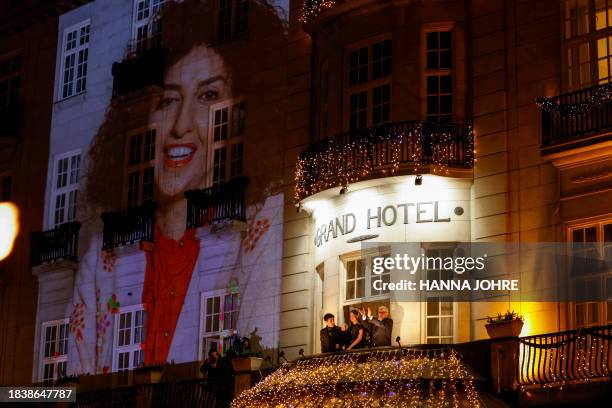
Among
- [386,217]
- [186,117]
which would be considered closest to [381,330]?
[386,217]

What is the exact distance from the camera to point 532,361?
20422 mm

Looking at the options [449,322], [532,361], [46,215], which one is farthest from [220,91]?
[532,361]

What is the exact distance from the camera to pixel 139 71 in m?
30.9

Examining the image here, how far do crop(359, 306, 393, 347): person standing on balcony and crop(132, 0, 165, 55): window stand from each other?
1170 centimetres

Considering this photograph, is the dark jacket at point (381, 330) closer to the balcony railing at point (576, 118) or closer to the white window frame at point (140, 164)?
the balcony railing at point (576, 118)

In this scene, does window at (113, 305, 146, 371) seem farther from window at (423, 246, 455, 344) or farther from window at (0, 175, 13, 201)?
window at (423, 246, 455, 344)

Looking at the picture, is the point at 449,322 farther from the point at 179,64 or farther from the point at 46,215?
the point at 46,215

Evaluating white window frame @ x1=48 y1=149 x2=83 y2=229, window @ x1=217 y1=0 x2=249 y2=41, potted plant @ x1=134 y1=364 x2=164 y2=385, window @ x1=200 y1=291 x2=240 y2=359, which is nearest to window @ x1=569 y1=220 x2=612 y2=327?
window @ x1=200 y1=291 x2=240 y2=359

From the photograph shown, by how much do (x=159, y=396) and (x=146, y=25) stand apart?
35.8 feet

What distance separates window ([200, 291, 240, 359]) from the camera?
87.8 ft

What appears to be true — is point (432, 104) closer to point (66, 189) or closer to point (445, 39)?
point (445, 39)

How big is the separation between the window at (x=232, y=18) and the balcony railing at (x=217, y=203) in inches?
160

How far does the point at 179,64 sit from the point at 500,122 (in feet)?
33.9

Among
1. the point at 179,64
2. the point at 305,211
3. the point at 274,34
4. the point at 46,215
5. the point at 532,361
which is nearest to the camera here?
the point at 532,361
